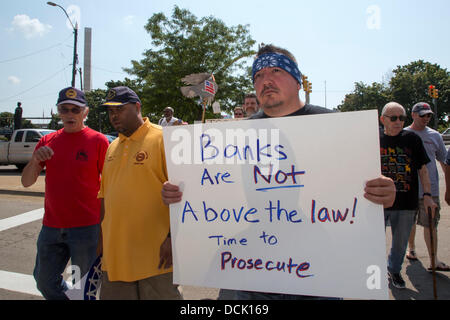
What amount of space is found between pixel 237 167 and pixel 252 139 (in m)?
Result: 0.16

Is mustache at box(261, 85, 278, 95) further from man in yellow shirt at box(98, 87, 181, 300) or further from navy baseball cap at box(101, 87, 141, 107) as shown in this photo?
navy baseball cap at box(101, 87, 141, 107)

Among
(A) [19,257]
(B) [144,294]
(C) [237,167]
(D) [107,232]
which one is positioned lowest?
(A) [19,257]

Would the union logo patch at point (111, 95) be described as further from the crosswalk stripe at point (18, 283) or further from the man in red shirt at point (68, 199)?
the crosswalk stripe at point (18, 283)

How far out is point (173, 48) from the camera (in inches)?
731

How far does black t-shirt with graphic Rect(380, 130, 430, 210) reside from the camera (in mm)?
3273

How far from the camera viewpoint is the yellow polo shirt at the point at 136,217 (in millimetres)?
1925

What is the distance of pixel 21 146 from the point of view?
550 inches

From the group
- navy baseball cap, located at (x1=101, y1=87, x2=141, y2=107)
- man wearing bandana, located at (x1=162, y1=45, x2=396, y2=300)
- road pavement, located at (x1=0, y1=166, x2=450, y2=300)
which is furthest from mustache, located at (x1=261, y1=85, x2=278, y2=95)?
road pavement, located at (x1=0, y1=166, x2=450, y2=300)

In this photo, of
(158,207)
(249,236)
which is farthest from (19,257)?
(249,236)

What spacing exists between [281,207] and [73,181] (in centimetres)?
182

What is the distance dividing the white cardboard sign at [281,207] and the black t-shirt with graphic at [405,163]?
7.46ft

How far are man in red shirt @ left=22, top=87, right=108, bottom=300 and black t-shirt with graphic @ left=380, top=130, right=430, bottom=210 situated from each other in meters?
2.92

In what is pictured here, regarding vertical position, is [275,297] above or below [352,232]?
below

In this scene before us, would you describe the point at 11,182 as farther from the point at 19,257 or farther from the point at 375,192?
the point at 375,192
